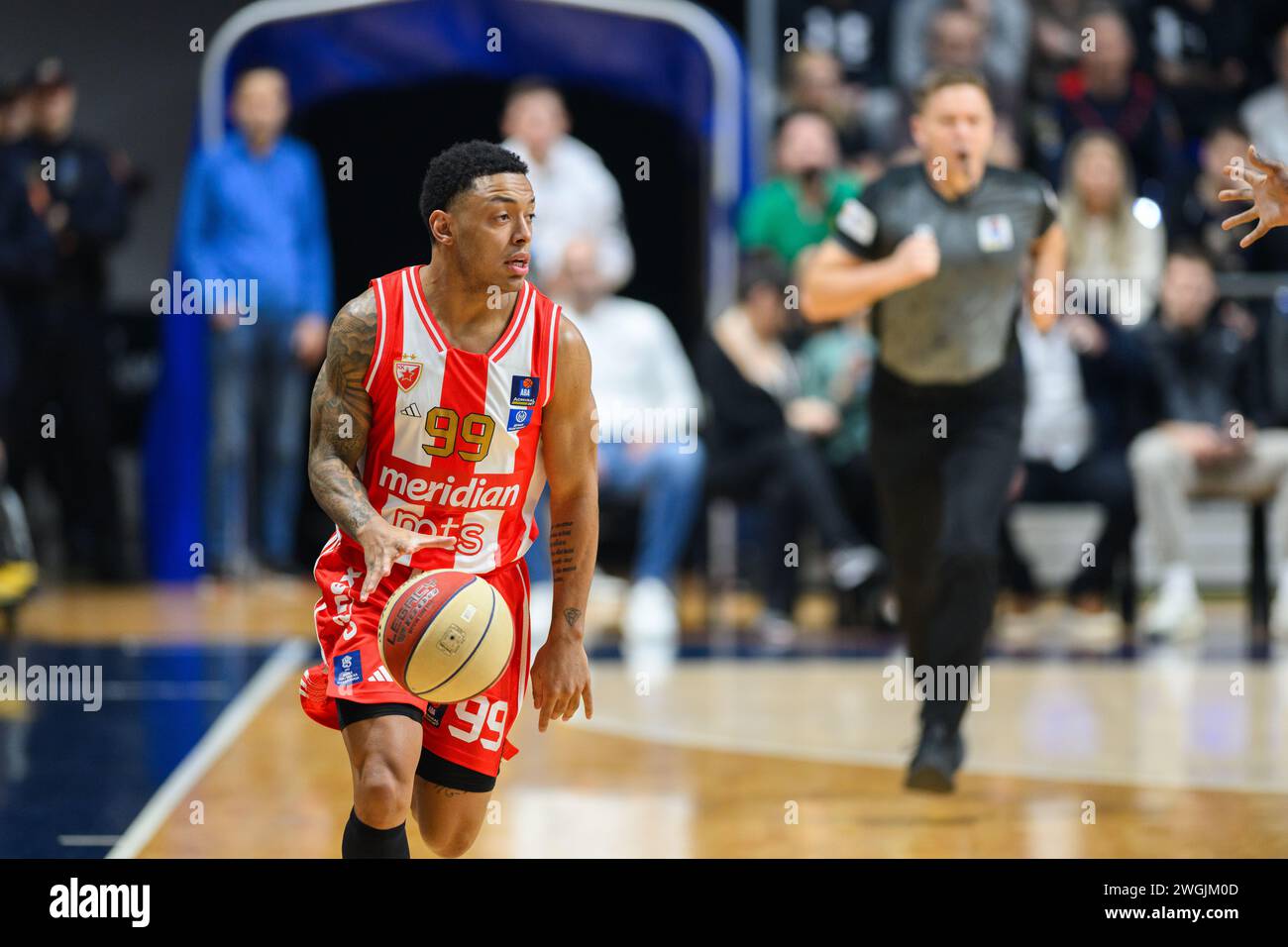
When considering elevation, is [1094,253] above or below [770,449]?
above

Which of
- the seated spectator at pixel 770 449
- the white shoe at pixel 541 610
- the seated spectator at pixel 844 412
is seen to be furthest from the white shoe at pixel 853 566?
the white shoe at pixel 541 610

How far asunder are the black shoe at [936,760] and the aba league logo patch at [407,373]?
277 centimetres

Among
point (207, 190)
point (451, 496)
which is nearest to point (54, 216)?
point (207, 190)

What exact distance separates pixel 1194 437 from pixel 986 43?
3.21 m

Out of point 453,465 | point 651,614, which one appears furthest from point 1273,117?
point 453,465

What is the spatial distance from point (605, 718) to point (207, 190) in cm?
495

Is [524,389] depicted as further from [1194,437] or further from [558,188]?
[558,188]

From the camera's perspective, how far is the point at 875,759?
23.7ft

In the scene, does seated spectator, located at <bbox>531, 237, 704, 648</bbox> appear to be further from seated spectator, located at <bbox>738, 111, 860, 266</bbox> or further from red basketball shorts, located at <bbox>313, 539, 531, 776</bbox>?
red basketball shorts, located at <bbox>313, 539, 531, 776</bbox>

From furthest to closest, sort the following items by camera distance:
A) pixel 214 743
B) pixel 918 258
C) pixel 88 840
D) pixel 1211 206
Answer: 1. pixel 1211 206
2. pixel 214 743
3. pixel 918 258
4. pixel 88 840

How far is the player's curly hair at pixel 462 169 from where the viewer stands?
4.33 m

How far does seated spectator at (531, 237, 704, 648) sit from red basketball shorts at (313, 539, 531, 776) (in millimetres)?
5900

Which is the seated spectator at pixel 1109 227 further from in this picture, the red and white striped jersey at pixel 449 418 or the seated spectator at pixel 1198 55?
the red and white striped jersey at pixel 449 418

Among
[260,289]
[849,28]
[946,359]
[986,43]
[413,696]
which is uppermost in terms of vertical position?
[849,28]
